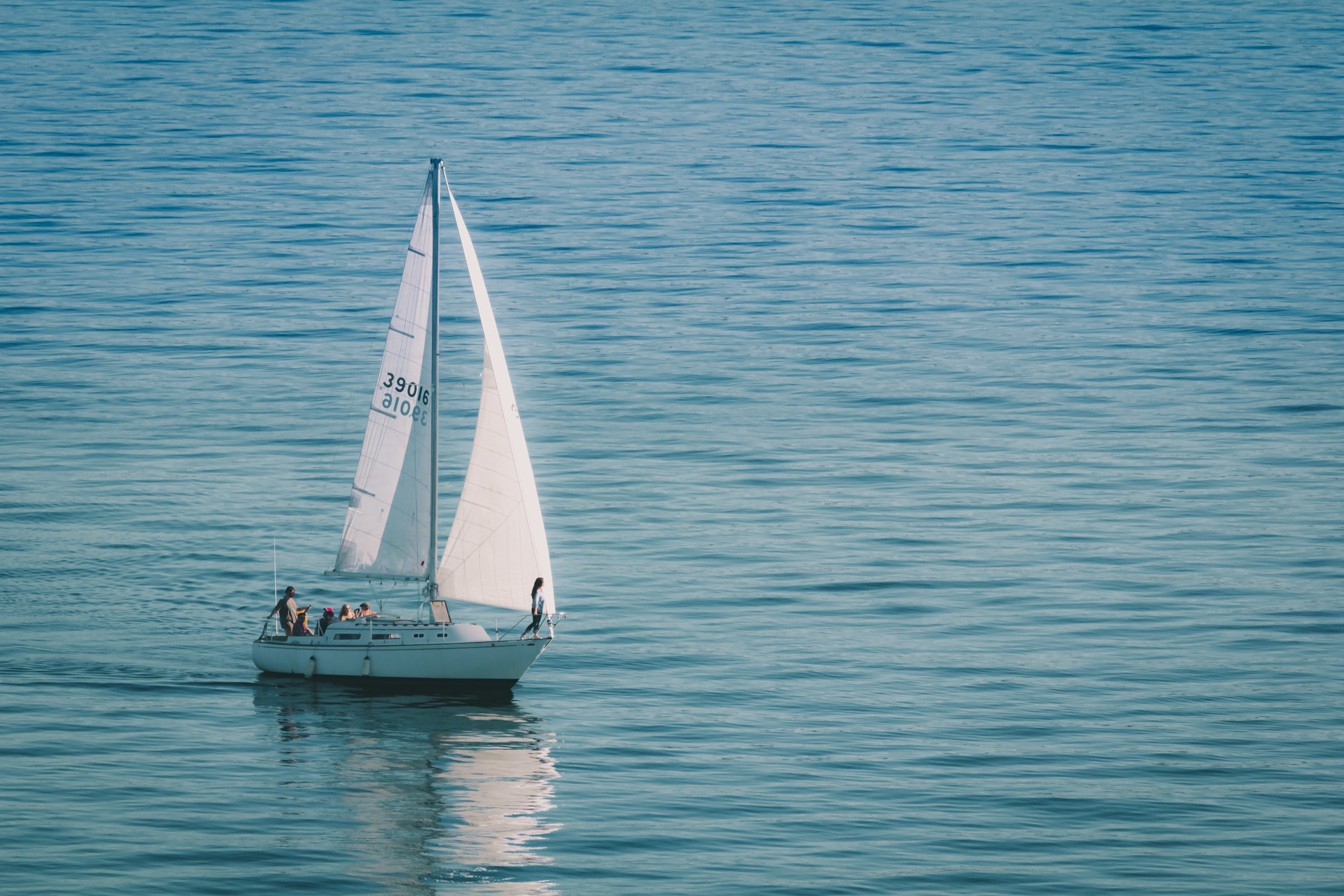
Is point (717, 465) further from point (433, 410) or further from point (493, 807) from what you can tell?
point (493, 807)

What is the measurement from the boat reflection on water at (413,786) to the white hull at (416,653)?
1.91 ft

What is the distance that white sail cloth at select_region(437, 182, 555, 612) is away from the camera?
4550 centimetres

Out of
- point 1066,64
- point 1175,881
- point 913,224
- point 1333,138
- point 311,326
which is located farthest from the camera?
point 1066,64

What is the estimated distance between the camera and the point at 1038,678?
47531mm

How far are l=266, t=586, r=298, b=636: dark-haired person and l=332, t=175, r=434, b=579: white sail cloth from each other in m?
1.68

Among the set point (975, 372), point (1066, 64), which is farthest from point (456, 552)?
point (1066, 64)

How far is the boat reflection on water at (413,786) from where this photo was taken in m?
34.3

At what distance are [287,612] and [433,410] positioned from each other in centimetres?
680

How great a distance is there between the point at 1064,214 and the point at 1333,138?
31813mm

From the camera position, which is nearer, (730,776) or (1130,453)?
(730,776)

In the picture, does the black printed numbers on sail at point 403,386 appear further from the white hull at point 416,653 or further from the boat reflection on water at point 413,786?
the boat reflection on water at point 413,786

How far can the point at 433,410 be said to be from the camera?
153ft

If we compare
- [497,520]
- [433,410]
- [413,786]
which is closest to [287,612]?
[497,520]

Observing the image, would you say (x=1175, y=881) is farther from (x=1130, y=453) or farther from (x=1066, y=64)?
(x=1066, y=64)
